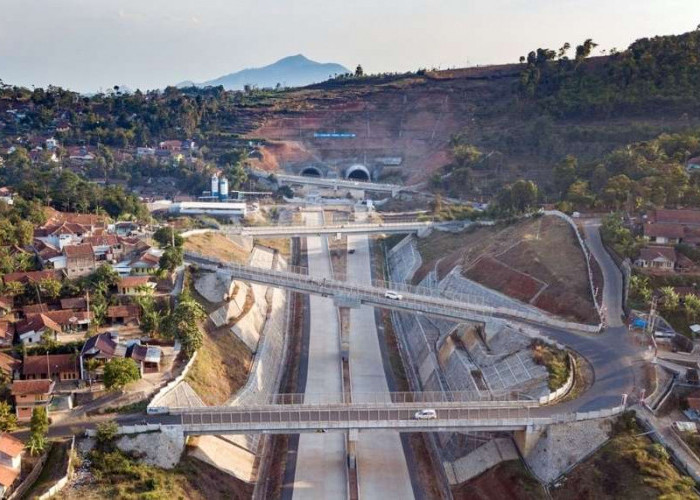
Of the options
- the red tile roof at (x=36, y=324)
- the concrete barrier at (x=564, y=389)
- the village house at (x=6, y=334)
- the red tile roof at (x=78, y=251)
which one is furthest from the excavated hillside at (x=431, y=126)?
the village house at (x=6, y=334)

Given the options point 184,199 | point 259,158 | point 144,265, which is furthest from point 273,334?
point 259,158

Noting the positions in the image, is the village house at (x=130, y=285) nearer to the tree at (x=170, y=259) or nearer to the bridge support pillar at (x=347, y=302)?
the tree at (x=170, y=259)

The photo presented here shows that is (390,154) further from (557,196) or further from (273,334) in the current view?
(273,334)

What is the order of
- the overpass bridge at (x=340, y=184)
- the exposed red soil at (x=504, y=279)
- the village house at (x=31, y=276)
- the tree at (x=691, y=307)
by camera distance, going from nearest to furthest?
the tree at (x=691, y=307) < the village house at (x=31, y=276) < the exposed red soil at (x=504, y=279) < the overpass bridge at (x=340, y=184)

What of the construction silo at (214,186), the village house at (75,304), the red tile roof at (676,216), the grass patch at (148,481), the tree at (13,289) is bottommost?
the grass patch at (148,481)

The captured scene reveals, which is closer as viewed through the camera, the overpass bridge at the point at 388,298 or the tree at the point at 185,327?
the tree at the point at 185,327

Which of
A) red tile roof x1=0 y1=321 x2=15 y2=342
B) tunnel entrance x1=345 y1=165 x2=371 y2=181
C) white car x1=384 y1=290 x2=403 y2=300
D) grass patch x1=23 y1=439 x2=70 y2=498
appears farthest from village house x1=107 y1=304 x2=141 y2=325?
tunnel entrance x1=345 y1=165 x2=371 y2=181
